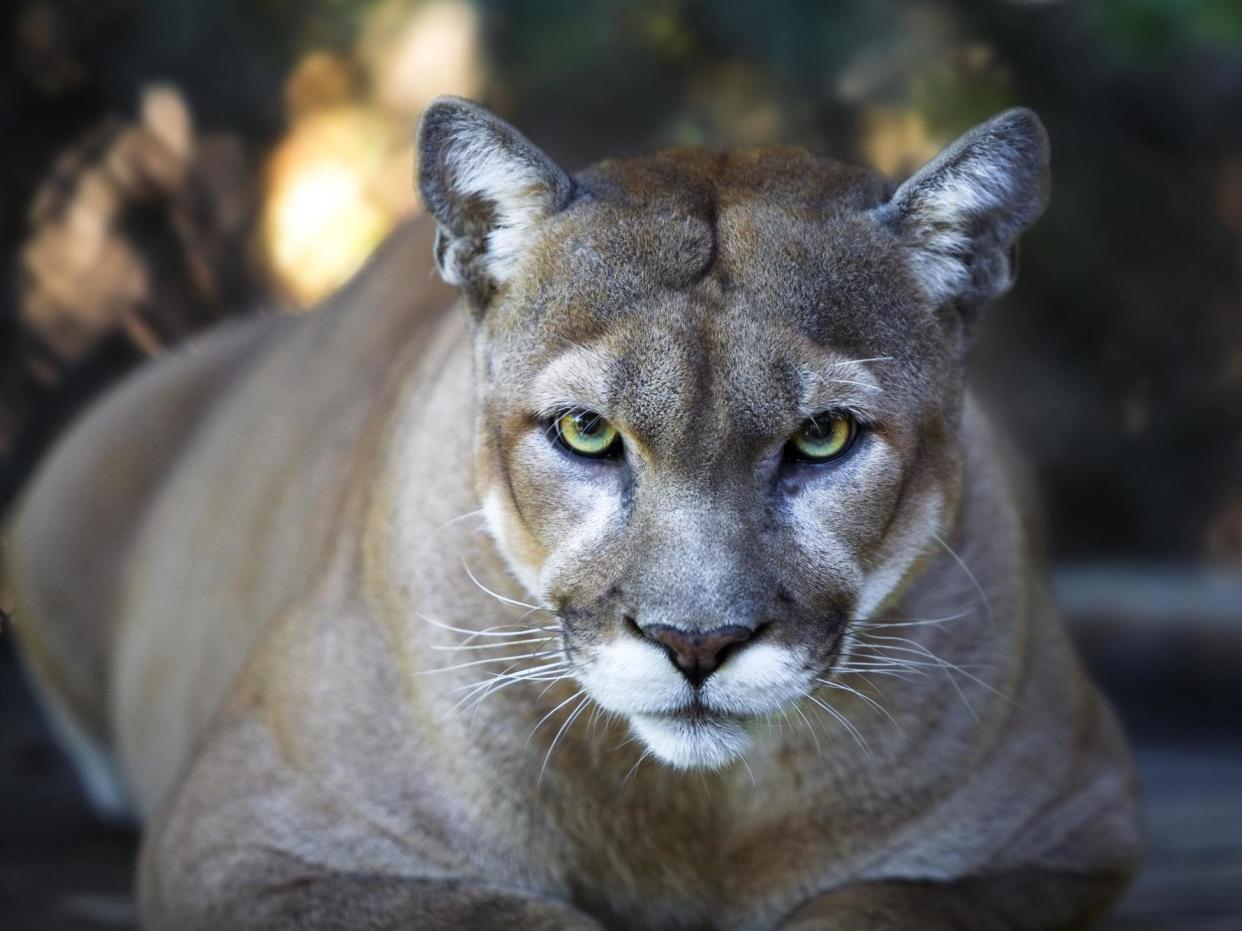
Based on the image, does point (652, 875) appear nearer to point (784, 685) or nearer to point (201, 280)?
point (784, 685)

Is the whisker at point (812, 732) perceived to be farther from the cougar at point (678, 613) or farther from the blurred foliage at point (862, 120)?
the blurred foliage at point (862, 120)

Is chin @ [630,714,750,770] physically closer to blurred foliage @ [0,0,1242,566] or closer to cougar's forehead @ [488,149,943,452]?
cougar's forehead @ [488,149,943,452]

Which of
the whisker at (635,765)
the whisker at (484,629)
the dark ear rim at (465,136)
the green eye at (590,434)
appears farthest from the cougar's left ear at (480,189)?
the whisker at (635,765)

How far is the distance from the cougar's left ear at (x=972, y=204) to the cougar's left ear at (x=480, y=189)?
54cm

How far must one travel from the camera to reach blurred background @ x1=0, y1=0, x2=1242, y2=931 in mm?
5648

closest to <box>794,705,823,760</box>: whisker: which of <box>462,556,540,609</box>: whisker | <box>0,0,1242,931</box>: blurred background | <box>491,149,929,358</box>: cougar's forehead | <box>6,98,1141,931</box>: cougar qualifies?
<box>6,98,1141,931</box>: cougar

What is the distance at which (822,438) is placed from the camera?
257 centimetres

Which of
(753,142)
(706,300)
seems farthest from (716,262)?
(753,142)

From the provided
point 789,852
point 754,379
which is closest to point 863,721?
point 789,852

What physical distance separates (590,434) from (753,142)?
12.1 ft

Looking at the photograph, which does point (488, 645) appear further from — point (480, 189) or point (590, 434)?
point (480, 189)

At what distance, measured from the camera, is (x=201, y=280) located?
19.3 feet

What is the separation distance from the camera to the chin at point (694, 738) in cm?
249

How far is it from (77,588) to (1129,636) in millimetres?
3170
